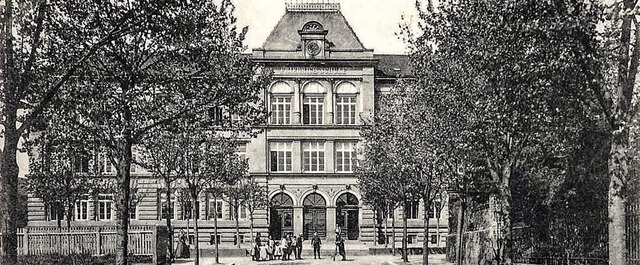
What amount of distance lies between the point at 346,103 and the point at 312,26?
6.27 metres

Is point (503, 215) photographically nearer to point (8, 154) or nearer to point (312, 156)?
point (8, 154)

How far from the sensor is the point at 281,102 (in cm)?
5781

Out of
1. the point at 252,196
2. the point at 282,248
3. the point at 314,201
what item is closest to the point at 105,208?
the point at 252,196

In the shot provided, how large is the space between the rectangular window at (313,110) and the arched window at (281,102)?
48.5 inches

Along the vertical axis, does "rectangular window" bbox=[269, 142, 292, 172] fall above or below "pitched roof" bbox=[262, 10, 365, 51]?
below

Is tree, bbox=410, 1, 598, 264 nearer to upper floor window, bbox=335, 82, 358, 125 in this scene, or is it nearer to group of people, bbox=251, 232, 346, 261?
group of people, bbox=251, 232, 346, 261

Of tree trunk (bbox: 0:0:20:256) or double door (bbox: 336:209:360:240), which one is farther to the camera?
double door (bbox: 336:209:360:240)

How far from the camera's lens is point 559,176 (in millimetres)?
24031

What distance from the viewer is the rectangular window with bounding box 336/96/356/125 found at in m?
57.9

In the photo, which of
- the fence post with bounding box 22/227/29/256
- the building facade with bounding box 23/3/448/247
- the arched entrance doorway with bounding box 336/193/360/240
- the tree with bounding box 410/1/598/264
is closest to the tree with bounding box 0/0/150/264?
the tree with bounding box 410/1/598/264

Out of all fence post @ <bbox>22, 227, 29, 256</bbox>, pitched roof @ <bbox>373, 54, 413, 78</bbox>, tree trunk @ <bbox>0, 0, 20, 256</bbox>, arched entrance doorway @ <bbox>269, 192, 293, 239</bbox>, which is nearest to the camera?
tree trunk @ <bbox>0, 0, 20, 256</bbox>

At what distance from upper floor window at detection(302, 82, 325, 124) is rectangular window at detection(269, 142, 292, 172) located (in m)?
2.45

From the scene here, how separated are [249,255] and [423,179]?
18748 mm

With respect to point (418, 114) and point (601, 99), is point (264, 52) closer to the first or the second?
point (418, 114)
